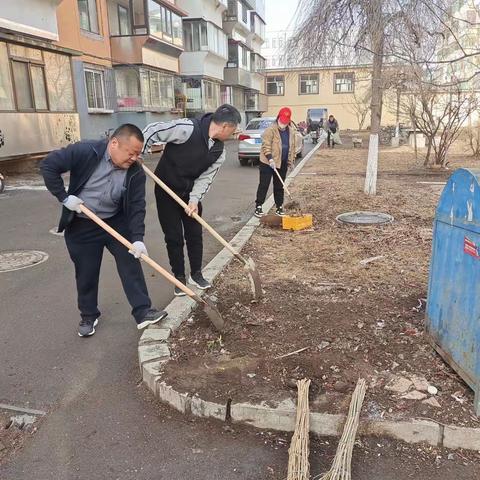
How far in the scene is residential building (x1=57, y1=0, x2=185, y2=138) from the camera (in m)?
17.8

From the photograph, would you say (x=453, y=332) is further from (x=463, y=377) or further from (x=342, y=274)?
(x=342, y=274)

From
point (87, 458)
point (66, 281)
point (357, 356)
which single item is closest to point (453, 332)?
point (357, 356)

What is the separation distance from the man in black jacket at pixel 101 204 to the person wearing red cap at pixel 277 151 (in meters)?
4.30

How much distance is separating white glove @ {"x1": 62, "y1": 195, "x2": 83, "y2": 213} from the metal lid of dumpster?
241cm

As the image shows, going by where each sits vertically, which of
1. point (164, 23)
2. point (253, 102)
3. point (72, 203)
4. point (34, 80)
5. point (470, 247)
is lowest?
point (470, 247)

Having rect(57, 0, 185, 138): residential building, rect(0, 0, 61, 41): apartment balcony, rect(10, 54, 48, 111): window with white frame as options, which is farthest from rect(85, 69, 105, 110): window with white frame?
rect(0, 0, 61, 41): apartment balcony

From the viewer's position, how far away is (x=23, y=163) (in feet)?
48.9

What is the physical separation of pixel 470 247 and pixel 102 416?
92.2 inches

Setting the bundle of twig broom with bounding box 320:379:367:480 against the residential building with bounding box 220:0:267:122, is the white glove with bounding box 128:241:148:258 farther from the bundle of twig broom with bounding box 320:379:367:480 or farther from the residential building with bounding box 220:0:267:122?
the residential building with bounding box 220:0:267:122

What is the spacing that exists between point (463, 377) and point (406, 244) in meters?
3.44

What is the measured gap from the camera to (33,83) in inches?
581

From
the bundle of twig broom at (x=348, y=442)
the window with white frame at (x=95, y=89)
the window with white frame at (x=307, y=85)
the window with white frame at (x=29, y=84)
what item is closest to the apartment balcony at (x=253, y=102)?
the window with white frame at (x=307, y=85)

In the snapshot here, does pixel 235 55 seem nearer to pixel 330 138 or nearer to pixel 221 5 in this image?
pixel 221 5

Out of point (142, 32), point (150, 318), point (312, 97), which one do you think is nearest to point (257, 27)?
point (312, 97)
